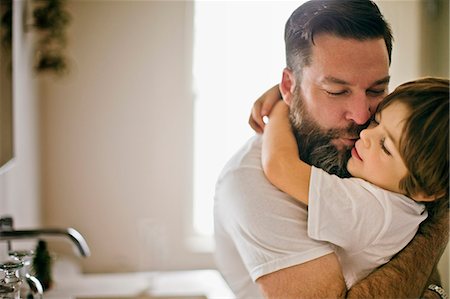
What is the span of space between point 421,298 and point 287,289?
0.25 m

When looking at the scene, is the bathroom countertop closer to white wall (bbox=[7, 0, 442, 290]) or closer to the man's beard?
white wall (bbox=[7, 0, 442, 290])

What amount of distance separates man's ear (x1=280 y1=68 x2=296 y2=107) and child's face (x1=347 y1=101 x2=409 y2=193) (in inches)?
6.8

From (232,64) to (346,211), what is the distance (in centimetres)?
55

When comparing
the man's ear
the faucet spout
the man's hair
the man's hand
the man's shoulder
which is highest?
the man's hair

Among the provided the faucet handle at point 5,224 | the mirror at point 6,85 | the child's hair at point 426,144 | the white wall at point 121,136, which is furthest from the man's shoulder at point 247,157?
the white wall at point 121,136

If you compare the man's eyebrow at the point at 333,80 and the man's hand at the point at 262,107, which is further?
the man's hand at the point at 262,107

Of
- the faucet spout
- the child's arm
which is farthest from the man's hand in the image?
the faucet spout

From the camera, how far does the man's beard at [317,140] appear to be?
134 centimetres

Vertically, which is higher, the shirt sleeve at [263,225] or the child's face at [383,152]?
the child's face at [383,152]

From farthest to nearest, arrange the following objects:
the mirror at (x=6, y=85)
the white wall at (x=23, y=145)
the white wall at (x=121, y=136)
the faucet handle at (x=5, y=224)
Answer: the white wall at (x=121, y=136) → the white wall at (x=23, y=145) → the mirror at (x=6, y=85) → the faucet handle at (x=5, y=224)

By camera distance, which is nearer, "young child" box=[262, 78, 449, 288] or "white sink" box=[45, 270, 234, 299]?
"young child" box=[262, 78, 449, 288]

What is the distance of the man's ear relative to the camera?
4.64 feet

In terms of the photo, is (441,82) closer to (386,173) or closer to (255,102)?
(386,173)

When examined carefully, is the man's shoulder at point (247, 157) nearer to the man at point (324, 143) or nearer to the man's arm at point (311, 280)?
the man at point (324, 143)
